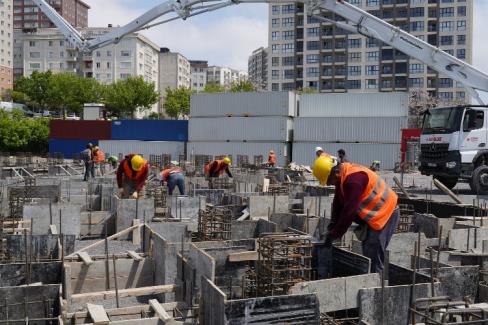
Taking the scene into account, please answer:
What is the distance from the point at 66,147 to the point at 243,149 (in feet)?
50.4

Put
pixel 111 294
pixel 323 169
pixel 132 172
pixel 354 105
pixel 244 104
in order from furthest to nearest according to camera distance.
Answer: pixel 244 104, pixel 354 105, pixel 132 172, pixel 323 169, pixel 111 294

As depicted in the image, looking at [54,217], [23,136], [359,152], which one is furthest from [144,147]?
[54,217]

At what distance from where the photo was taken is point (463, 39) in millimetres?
68500

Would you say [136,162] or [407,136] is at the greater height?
[407,136]

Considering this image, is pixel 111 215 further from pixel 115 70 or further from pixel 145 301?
pixel 115 70

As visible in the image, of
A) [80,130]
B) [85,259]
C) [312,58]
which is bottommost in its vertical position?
[85,259]

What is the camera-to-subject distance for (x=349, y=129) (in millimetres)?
33531

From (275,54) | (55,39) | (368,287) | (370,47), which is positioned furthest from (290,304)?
(55,39)

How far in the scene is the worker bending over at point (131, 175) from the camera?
456 inches

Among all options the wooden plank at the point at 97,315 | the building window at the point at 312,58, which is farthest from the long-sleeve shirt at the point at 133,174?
the building window at the point at 312,58

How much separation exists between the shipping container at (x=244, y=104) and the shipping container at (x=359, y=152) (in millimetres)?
2396

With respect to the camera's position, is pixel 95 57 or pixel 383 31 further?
pixel 95 57

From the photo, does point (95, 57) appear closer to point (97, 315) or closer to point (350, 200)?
point (350, 200)

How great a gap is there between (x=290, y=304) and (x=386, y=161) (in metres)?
29.2
